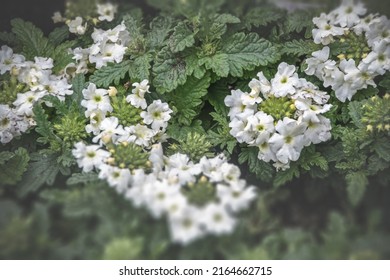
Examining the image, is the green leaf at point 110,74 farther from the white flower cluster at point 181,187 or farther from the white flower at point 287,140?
the white flower at point 287,140

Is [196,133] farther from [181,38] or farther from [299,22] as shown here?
A: [299,22]

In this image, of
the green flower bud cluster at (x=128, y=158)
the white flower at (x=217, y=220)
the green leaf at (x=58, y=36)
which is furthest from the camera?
the green leaf at (x=58, y=36)

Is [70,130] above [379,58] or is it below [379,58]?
below

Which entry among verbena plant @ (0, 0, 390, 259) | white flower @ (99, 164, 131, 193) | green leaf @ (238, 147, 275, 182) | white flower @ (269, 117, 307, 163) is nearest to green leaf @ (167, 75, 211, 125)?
verbena plant @ (0, 0, 390, 259)

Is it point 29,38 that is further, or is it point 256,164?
point 29,38

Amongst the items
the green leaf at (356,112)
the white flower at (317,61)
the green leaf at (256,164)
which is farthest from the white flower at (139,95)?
the green leaf at (356,112)

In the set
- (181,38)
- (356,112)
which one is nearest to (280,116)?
(356,112)

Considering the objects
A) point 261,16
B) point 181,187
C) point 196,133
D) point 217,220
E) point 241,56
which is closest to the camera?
point 217,220

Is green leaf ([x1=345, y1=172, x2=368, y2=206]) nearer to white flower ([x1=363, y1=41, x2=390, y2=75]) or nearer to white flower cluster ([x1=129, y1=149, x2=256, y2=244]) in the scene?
white flower cluster ([x1=129, y1=149, x2=256, y2=244])
